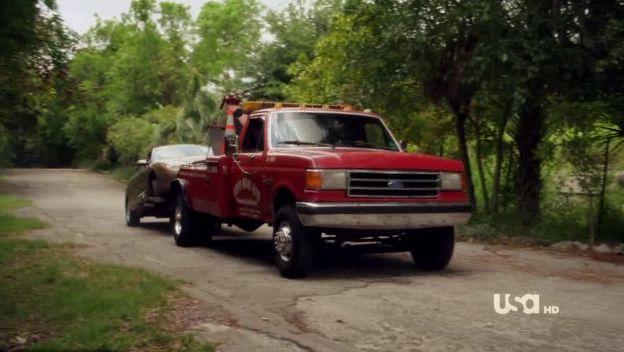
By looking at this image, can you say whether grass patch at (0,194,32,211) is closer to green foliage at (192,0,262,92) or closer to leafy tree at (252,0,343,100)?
leafy tree at (252,0,343,100)

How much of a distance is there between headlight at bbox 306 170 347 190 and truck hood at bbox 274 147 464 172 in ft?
0.22

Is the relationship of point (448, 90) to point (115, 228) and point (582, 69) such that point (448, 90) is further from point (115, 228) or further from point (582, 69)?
point (115, 228)

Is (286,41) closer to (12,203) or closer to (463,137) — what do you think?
(12,203)

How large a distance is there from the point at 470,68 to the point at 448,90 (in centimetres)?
123

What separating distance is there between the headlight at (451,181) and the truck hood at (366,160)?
0.06m

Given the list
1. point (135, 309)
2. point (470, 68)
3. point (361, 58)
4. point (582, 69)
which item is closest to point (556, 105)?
point (582, 69)

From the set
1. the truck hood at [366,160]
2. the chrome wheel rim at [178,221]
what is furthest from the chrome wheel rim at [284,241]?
the chrome wheel rim at [178,221]

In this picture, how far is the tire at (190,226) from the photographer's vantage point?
39.5 feet

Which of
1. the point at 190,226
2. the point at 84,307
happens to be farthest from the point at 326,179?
the point at 190,226

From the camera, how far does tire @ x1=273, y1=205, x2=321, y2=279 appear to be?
28.1 feet

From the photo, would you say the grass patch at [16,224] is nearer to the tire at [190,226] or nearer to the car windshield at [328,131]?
the tire at [190,226]

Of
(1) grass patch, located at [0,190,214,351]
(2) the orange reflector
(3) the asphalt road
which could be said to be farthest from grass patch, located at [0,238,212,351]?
(2) the orange reflector

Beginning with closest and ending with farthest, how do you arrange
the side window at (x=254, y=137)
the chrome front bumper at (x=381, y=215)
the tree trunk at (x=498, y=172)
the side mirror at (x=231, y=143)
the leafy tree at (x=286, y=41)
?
the chrome front bumper at (x=381, y=215), the side window at (x=254, y=137), the side mirror at (x=231, y=143), the tree trunk at (x=498, y=172), the leafy tree at (x=286, y=41)

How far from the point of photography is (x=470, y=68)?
A: 41.9ft
